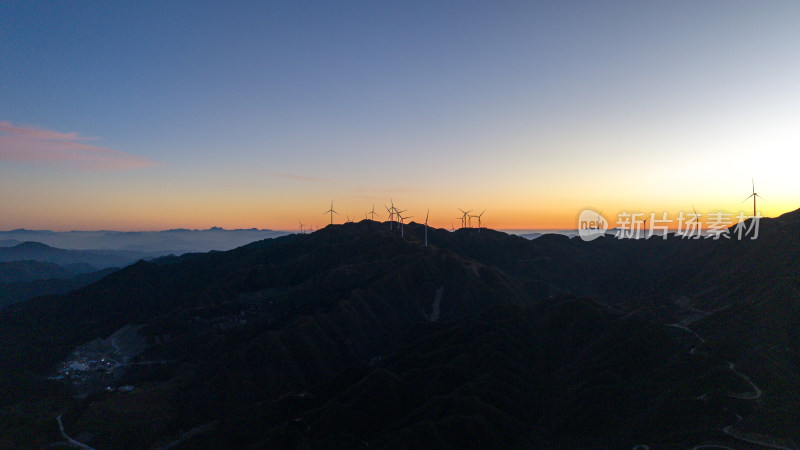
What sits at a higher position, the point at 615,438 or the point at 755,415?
the point at 755,415

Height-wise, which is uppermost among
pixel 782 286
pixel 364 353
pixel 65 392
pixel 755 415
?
pixel 782 286

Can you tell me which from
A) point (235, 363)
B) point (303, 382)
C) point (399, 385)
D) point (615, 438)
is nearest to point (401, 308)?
point (303, 382)

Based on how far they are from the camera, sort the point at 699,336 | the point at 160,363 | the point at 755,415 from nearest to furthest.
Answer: the point at 755,415
the point at 699,336
the point at 160,363

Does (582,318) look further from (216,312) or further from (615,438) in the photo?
(216,312)

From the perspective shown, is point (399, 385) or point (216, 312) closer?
point (399, 385)

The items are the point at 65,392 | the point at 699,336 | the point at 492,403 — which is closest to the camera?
the point at 492,403

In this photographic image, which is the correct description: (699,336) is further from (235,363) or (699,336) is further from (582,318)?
(235,363)
